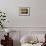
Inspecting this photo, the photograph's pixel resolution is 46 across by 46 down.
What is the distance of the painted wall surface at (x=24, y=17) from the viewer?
4.31 m

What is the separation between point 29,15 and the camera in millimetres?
4336

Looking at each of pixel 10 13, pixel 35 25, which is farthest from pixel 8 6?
pixel 35 25

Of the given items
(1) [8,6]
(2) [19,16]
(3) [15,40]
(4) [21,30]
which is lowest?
(3) [15,40]

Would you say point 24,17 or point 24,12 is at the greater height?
point 24,12

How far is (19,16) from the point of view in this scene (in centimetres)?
432

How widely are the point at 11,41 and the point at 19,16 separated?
778 mm

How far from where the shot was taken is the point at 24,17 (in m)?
4.34

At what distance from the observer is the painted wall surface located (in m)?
Answer: 4.31

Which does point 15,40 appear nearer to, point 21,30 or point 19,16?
point 21,30

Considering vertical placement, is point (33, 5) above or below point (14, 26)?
above

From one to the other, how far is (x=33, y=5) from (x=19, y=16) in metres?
0.53

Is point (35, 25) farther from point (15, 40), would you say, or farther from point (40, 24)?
point (15, 40)

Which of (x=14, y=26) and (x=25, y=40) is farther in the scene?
(x=14, y=26)

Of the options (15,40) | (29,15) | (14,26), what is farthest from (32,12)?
(15,40)
